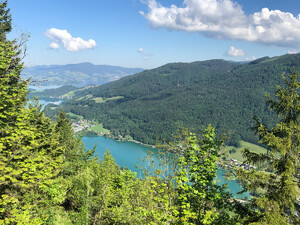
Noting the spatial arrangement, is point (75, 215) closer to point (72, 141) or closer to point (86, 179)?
point (86, 179)

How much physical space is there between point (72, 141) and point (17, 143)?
660 inches

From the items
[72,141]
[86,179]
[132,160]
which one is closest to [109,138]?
[132,160]

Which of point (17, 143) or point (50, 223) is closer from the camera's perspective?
point (17, 143)

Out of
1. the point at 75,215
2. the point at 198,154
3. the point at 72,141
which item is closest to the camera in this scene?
the point at 198,154

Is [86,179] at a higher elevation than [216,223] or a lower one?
lower

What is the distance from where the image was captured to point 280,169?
747cm

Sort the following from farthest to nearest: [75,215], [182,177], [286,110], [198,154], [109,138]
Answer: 1. [109,138]
2. [75,215]
3. [286,110]
4. [198,154]
5. [182,177]

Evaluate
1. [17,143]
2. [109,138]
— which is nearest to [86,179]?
[17,143]

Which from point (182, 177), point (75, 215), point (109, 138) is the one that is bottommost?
point (109, 138)

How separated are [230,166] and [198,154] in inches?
60.6

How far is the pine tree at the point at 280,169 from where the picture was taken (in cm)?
692

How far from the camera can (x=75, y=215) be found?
15328 millimetres

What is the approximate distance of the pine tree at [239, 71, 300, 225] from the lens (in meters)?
6.92

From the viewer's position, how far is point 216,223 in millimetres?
6633
